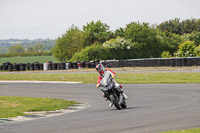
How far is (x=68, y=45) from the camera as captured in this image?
88.8 metres

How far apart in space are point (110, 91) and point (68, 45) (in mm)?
73500

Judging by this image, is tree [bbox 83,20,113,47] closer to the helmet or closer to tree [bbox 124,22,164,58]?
tree [bbox 124,22,164,58]

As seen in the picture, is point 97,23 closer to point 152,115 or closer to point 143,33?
point 143,33

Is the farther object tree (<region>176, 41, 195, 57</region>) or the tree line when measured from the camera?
the tree line

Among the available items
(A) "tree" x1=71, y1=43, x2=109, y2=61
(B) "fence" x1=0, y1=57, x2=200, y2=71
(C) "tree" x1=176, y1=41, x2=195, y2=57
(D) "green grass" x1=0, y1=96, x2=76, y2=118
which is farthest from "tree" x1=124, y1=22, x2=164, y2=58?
(D) "green grass" x1=0, y1=96, x2=76, y2=118

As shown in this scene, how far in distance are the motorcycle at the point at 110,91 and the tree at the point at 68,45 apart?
236 ft

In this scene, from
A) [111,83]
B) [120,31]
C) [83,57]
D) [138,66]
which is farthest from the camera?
[120,31]

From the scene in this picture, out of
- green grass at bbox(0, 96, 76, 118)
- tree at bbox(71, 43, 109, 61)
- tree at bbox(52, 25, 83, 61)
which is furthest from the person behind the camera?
tree at bbox(52, 25, 83, 61)

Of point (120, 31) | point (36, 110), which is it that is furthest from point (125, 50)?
point (36, 110)

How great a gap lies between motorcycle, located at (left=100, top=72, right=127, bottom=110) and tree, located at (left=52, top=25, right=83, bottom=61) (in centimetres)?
7186

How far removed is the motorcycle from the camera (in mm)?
15664

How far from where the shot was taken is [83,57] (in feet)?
217

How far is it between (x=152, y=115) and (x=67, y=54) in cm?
7560

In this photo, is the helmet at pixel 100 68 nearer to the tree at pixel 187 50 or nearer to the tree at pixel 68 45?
the tree at pixel 187 50
